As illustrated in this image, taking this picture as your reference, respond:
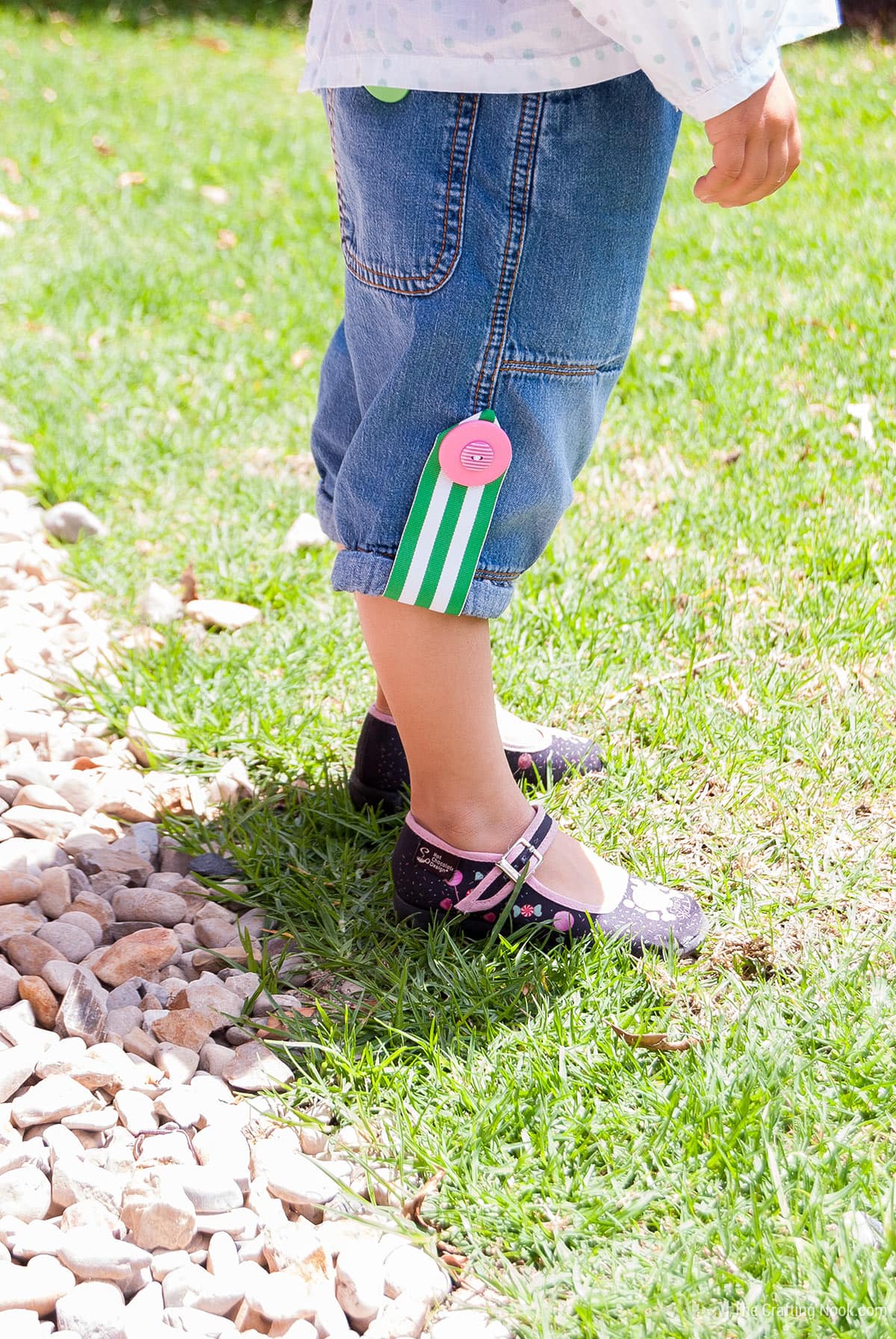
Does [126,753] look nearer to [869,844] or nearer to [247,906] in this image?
[247,906]

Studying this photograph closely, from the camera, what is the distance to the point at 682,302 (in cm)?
→ 326

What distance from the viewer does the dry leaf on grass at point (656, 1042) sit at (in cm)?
→ 131

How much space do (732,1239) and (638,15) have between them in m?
1.08

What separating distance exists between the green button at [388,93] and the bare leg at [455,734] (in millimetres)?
492

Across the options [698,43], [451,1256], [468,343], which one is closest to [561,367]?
[468,343]

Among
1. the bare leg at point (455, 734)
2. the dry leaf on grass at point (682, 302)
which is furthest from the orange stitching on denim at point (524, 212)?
the dry leaf on grass at point (682, 302)

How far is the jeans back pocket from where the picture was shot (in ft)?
3.77

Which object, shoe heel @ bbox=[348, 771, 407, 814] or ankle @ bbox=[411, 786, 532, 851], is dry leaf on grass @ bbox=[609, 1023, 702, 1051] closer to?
ankle @ bbox=[411, 786, 532, 851]

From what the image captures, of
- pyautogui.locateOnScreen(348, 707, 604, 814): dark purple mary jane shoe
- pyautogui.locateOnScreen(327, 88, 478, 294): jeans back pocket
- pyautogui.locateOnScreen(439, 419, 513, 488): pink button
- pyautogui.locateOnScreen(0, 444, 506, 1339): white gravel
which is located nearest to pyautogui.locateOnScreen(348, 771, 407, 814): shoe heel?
pyautogui.locateOnScreen(348, 707, 604, 814): dark purple mary jane shoe

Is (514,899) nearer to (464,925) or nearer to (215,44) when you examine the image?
(464,925)

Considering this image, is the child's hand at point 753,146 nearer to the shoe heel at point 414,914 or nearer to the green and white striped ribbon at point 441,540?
the green and white striped ribbon at point 441,540

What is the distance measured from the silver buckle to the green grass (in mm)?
93

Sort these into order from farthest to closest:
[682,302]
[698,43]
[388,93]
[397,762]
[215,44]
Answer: [215,44] → [682,302] → [397,762] → [388,93] → [698,43]

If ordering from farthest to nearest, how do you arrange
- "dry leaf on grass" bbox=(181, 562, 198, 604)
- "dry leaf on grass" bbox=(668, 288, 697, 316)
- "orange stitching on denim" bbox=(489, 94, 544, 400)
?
"dry leaf on grass" bbox=(668, 288, 697, 316), "dry leaf on grass" bbox=(181, 562, 198, 604), "orange stitching on denim" bbox=(489, 94, 544, 400)
